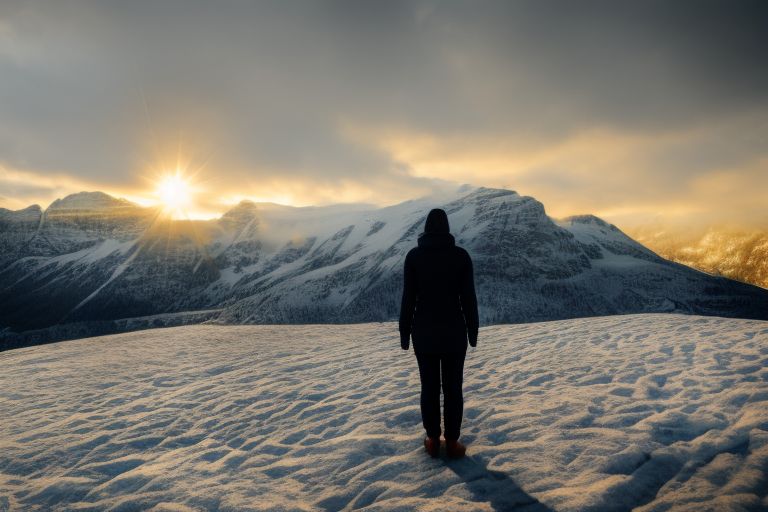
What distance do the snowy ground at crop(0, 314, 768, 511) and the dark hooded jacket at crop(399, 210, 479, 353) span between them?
1.69m

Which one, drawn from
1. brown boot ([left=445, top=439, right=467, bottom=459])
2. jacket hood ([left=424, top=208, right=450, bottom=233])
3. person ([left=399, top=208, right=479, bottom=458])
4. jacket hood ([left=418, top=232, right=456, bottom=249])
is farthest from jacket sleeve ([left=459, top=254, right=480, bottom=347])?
brown boot ([left=445, top=439, right=467, bottom=459])

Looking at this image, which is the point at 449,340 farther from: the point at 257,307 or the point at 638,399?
the point at 257,307

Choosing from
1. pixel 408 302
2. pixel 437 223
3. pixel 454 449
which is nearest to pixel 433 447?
pixel 454 449

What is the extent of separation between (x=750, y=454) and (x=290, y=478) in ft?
18.8

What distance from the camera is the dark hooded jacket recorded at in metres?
5.27

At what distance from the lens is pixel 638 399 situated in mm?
6566

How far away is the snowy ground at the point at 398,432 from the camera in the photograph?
450 cm

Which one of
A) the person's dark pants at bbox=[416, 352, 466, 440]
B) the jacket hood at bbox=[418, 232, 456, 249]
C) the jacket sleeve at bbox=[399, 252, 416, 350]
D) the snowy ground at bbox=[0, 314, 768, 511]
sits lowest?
the snowy ground at bbox=[0, 314, 768, 511]

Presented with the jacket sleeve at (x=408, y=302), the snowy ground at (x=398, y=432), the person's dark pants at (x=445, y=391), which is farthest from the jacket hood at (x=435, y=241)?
the snowy ground at (x=398, y=432)

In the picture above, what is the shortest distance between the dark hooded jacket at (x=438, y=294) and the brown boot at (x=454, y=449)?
4.19 ft

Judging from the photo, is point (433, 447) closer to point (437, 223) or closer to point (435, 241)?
point (435, 241)

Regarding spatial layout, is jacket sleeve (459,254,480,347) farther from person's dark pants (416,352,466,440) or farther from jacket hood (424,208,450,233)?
jacket hood (424,208,450,233)

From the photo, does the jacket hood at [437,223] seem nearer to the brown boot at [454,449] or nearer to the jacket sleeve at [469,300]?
the jacket sleeve at [469,300]

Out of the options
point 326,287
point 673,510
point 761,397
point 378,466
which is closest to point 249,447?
point 378,466
